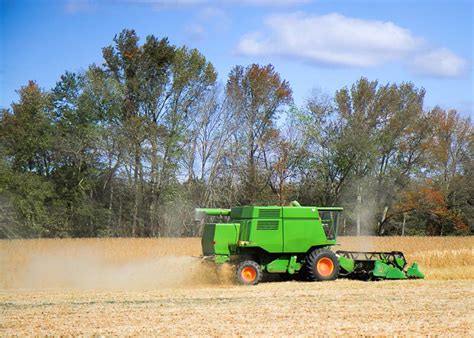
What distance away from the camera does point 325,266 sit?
19.8 m

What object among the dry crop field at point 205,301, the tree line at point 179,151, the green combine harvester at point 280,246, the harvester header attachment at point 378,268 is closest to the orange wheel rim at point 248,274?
the green combine harvester at point 280,246

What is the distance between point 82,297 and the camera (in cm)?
1633

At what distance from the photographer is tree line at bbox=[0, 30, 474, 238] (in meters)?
40.8

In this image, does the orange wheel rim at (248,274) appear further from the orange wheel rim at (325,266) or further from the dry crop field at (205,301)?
the orange wheel rim at (325,266)

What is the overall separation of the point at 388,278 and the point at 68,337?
11.9 metres

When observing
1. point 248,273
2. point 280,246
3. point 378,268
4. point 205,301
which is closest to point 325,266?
point 280,246

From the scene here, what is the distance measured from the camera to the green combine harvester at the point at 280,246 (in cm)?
1952

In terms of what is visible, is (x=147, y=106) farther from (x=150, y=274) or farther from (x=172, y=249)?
(x=150, y=274)

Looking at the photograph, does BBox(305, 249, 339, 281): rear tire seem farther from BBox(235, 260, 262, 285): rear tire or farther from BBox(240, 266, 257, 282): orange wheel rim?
BBox(240, 266, 257, 282): orange wheel rim

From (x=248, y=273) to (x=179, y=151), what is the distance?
23.5 m

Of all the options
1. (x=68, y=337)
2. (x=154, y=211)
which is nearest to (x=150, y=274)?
(x=68, y=337)

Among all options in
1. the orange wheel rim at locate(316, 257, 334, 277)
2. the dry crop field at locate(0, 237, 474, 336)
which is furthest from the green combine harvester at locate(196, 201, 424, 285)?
the dry crop field at locate(0, 237, 474, 336)

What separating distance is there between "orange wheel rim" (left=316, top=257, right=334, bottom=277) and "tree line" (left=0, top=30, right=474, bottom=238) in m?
21.2

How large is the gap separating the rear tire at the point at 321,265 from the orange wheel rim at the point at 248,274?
1.60 meters
